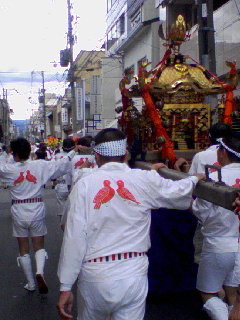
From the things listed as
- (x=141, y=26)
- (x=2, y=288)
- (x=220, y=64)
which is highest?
(x=141, y=26)

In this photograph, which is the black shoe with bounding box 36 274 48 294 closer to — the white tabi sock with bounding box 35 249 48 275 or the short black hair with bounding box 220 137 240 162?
the white tabi sock with bounding box 35 249 48 275

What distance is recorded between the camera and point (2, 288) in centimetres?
648

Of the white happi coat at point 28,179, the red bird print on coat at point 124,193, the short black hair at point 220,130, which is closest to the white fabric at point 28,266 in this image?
the white happi coat at point 28,179

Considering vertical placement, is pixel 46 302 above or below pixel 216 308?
below

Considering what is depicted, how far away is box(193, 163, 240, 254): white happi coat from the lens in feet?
13.0

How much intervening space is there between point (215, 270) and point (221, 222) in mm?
431

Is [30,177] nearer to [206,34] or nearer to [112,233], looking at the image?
[112,233]

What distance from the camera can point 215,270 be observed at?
418 cm

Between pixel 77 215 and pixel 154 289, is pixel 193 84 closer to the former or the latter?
pixel 154 289

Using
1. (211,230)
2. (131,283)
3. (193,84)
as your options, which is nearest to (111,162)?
(131,283)

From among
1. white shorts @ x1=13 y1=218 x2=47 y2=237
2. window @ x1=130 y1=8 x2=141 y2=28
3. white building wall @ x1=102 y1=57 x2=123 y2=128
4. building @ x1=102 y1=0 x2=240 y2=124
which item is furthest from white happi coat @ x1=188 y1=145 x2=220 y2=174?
white building wall @ x1=102 y1=57 x2=123 y2=128

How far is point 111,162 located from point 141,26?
20201mm

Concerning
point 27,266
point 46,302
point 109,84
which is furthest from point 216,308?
point 109,84

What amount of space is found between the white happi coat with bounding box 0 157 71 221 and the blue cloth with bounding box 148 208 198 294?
5.05 feet
